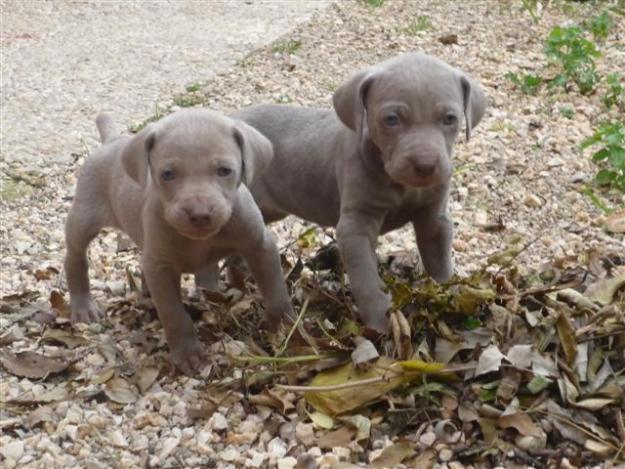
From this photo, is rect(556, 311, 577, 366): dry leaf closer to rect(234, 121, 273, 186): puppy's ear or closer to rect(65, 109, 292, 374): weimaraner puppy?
rect(65, 109, 292, 374): weimaraner puppy

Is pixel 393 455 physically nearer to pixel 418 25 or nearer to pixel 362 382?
pixel 362 382

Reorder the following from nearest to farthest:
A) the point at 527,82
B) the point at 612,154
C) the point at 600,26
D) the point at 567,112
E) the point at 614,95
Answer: the point at 612,154 < the point at 567,112 < the point at 614,95 < the point at 527,82 < the point at 600,26

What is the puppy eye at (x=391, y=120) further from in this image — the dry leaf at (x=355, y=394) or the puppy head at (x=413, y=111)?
the dry leaf at (x=355, y=394)

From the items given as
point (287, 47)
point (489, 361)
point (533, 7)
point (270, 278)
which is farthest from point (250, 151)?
point (533, 7)

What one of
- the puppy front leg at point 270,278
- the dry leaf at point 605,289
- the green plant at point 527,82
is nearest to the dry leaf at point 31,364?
the puppy front leg at point 270,278

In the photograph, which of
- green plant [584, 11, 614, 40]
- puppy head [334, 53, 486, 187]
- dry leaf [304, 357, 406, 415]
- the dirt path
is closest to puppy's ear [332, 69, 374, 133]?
puppy head [334, 53, 486, 187]

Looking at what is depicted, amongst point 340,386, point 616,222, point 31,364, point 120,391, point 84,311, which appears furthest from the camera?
point 616,222
